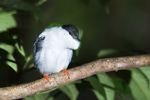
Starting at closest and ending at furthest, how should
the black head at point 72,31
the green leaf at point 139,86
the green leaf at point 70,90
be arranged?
the black head at point 72,31
the green leaf at point 70,90
the green leaf at point 139,86

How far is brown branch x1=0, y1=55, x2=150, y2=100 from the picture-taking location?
3.47ft

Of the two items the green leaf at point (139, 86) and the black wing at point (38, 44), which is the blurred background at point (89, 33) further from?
the black wing at point (38, 44)

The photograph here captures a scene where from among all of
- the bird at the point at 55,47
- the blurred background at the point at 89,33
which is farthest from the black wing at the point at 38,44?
the blurred background at the point at 89,33

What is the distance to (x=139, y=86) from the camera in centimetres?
150

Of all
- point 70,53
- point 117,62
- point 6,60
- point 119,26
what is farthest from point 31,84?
point 119,26

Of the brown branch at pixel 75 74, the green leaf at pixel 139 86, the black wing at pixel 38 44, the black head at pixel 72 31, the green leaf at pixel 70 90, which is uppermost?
the black head at pixel 72 31

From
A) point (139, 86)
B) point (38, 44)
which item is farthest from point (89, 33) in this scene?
point (38, 44)

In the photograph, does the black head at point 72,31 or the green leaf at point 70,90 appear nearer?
the black head at point 72,31

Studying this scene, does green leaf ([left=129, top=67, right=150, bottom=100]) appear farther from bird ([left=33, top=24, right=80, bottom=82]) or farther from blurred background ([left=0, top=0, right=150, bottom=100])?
bird ([left=33, top=24, right=80, bottom=82])

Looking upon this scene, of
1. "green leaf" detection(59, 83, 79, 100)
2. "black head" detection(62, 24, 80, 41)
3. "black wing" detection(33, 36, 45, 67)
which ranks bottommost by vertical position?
"green leaf" detection(59, 83, 79, 100)

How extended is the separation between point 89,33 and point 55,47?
8.26 feet

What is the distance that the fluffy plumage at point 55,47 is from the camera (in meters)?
1.18

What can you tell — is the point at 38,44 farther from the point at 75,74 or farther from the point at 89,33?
the point at 89,33

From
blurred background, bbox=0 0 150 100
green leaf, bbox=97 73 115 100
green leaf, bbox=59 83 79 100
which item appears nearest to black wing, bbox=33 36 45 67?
blurred background, bbox=0 0 150 100
